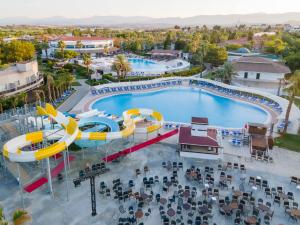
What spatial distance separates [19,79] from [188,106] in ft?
84.3

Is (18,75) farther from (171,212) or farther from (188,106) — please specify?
(171,212)

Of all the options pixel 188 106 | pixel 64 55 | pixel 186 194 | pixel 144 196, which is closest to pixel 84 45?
pixel 64 55

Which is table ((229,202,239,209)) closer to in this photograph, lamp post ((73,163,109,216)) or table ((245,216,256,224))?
table ((245,216,256,224))

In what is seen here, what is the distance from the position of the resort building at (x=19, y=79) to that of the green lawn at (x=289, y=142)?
116 ft

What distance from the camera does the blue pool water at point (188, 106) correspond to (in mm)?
35750

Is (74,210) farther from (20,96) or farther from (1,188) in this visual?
(20,96)

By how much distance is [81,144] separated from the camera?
22188mm

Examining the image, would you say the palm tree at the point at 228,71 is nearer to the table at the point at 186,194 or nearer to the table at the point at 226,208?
the table at the point at 186,194

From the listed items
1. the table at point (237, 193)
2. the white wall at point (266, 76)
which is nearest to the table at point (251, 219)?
the table at point (237, 193)

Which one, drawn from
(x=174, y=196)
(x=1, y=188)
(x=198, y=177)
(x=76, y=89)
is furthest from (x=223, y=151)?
(x=76, y=89)

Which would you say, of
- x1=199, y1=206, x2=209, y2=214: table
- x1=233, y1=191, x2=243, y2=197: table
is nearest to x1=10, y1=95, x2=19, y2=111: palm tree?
x1=199, y1=206, x2=209, y2=214: table

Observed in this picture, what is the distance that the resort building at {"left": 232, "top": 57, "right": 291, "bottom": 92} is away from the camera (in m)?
50.7

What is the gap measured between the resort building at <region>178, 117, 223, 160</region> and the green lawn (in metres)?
6.81

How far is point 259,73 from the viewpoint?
168 feet
